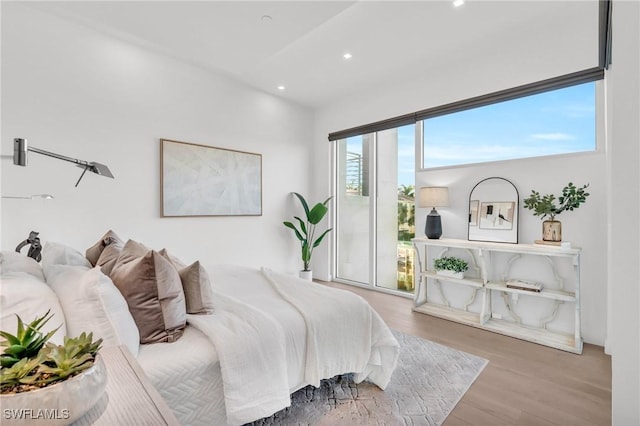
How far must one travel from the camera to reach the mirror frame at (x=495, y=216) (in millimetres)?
3031

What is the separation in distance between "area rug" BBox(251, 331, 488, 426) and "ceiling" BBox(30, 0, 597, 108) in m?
2.81

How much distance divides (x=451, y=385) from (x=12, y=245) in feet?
12.0

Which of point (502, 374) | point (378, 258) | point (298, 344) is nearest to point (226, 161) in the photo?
point (378, 258)

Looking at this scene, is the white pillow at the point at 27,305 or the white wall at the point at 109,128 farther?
the white wall at the point at 109,128

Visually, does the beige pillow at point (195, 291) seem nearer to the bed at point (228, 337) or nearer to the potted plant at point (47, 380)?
the bed at point (228, 337)

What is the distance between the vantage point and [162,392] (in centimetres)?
123

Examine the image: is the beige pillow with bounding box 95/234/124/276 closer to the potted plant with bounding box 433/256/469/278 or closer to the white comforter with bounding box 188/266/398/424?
the white comforter with bounding box 188/266/398/424

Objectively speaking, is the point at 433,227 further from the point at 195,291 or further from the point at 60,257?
the point at 60,257

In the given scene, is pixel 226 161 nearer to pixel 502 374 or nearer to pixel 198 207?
pixel 198 207

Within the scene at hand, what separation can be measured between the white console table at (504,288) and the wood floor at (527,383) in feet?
0.62

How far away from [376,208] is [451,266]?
150 cm

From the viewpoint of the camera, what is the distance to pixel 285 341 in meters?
1.61

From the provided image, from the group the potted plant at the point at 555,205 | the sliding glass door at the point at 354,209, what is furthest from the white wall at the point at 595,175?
the sliding glass door at the point at 354,209

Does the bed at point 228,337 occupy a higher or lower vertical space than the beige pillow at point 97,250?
lower
